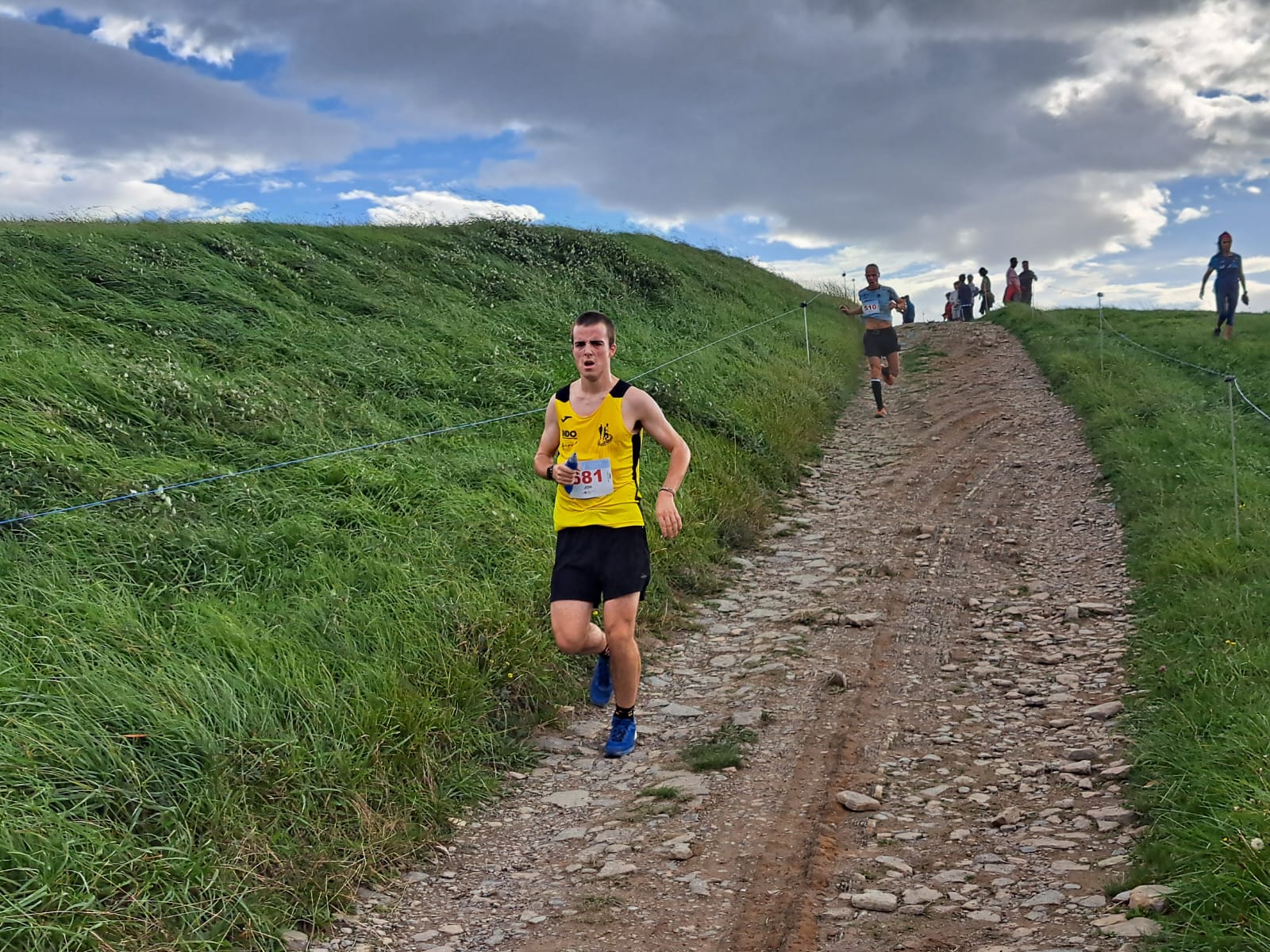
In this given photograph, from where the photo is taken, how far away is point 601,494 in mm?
4996

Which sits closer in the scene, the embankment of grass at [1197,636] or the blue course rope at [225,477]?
the embankment of grass at [1197,636]

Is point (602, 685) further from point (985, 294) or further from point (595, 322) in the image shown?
point (985, 294)

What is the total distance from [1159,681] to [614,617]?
3074 millimetres

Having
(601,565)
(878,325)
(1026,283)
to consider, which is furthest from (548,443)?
(1026,283)

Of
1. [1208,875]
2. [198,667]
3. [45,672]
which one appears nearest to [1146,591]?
[1208,875]

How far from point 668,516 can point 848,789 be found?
5.25 ft

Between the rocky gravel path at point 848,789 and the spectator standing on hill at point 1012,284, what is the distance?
21.9 meters

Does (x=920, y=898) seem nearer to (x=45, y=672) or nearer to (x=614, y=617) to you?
(x=614, y=617)

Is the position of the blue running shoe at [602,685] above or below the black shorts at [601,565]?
below

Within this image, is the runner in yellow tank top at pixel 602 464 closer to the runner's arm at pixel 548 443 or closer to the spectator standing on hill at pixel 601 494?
the spectator standing on hill at pixel 601 494

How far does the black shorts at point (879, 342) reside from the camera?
15.1m

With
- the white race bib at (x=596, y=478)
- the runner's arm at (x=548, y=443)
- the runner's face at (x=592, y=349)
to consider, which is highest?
the runner's face at (x=592, y=349)

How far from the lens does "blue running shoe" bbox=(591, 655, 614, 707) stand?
5.75 metres

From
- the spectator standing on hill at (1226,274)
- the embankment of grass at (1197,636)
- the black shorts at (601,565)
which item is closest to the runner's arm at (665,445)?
the black shorts at (601,565)
